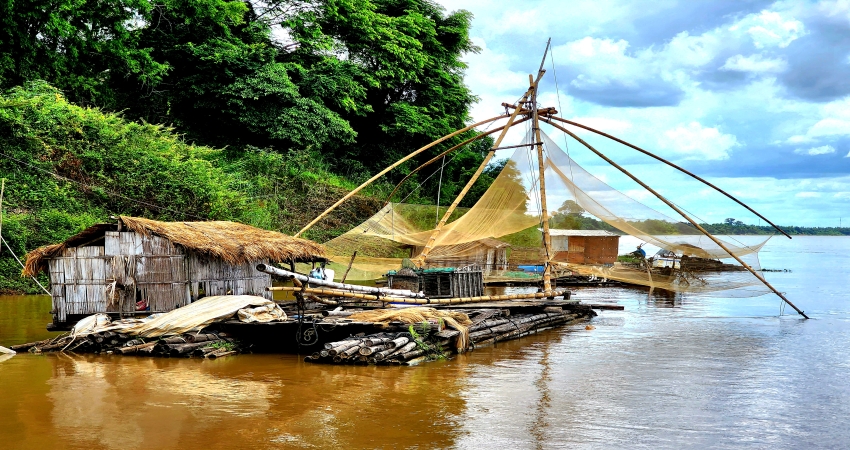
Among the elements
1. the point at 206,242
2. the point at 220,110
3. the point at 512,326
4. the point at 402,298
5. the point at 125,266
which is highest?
the point at 220,110

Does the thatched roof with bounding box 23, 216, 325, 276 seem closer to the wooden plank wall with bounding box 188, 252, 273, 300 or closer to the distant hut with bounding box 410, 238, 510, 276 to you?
the wooden plank wall with bounding box 188, 252, 273, 300

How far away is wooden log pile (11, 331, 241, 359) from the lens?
1230 centimetres

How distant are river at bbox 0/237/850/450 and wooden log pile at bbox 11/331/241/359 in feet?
0.71

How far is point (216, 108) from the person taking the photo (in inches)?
1122

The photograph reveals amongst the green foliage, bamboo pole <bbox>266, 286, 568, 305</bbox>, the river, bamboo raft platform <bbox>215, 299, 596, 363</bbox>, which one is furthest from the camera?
the green foliage

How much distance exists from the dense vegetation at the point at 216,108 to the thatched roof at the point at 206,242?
21.7ft

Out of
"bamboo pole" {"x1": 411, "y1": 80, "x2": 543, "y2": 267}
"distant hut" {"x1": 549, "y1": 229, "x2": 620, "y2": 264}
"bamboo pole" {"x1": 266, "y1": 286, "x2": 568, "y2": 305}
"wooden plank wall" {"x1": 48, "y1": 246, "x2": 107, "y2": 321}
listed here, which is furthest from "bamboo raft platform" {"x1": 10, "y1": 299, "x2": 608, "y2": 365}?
"distant hut" {"x1": 549, "y1": 229, "x2": 620, "y2": 264}

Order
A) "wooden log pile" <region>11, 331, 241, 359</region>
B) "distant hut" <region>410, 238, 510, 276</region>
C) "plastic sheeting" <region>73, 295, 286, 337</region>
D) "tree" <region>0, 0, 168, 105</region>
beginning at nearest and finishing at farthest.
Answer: "wooden log pile" <region>11, 331, 241, 359</region> < "plastic sheeting" <region>73, 295, 286, 337</region> < "distant hut" <region>410, 238, 510, 276</region> < "tree" <region>0, 0, 168, 105</region>

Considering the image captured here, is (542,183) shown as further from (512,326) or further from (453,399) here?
(453,399)

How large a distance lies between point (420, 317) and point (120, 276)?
16.8 feet

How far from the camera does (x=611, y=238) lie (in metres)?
33.2

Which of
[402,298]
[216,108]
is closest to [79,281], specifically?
[402,298]

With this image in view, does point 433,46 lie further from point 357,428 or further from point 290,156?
point 357,428

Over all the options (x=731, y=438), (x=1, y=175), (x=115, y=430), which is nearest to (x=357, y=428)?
(x=115, y=430)
